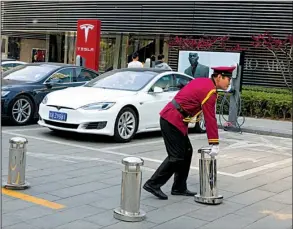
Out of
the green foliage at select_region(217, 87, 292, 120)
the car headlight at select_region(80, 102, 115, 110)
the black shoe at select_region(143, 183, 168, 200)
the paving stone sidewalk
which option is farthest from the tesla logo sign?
the black shoe at select_region(143, 183, 168, 200)

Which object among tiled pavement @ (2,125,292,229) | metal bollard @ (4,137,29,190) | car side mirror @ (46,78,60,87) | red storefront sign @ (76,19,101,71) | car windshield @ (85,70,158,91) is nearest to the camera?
tiled pavement @ (2,125,292,229)

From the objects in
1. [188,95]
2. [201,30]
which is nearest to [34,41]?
[201,30]

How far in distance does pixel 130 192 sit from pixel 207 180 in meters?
1.09

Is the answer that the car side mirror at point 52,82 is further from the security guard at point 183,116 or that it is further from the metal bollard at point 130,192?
the metal bollard at point 130,192

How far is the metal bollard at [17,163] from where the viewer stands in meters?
5.29

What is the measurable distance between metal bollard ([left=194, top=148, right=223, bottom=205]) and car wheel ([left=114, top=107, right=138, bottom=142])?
3.35 metres

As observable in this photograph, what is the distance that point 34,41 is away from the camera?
87.5 ft

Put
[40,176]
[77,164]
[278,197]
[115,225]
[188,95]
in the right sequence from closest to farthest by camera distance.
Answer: [115,225], [188,95], [278,197], [40,176], [77,164]

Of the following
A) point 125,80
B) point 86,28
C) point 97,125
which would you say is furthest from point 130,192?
point 86,28

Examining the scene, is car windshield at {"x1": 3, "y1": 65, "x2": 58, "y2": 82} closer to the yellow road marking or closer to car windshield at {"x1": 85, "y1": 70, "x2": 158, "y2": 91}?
car windshield at {"x1": 85, "y1": 70, "x2": 158, "y2": 91}

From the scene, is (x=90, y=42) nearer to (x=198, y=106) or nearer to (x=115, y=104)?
(x=115, y=104)

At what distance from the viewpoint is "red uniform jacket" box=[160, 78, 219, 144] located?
4941 mm

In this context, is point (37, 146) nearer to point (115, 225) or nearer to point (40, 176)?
point (40, 176)

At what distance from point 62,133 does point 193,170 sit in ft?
10.8
